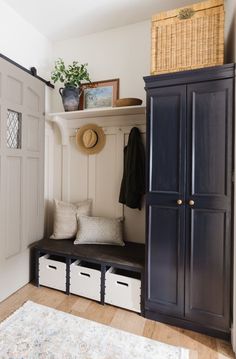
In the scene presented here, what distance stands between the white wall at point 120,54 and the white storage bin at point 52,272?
1825mm

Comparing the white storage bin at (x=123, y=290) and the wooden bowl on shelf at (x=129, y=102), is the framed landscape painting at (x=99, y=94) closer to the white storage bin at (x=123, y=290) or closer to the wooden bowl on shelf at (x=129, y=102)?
the wooden bowl on shelf at (x=129, y=102)

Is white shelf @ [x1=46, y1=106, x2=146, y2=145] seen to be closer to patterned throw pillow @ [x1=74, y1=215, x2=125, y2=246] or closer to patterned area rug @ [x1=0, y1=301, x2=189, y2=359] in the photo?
patterned throw pillow @ [x1=74, y1=215, x2=125, y2=246]

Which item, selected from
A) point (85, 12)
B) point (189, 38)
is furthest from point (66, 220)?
point (85, 12)

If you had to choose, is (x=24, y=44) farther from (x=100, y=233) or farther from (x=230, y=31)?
(x=100, y=233)

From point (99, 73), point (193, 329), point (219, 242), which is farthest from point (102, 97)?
point (193, 329)

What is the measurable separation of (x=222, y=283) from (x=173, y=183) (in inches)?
29.9

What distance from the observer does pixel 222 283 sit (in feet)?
5.09

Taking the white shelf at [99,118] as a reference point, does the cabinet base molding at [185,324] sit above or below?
below

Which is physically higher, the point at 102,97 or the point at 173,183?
the point at 102,97

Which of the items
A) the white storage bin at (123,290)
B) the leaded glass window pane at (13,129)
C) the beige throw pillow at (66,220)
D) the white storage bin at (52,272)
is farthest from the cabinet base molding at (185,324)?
the leaded glass window pane at (13,129)

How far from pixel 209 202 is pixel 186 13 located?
1398 millimetres

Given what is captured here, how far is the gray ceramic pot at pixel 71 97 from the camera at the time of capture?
2.33 metres

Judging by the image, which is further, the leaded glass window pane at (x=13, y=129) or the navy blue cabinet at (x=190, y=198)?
the leaded glass window pane at (x=13, y=129)

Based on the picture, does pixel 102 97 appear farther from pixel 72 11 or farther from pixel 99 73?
pixel 72 11
